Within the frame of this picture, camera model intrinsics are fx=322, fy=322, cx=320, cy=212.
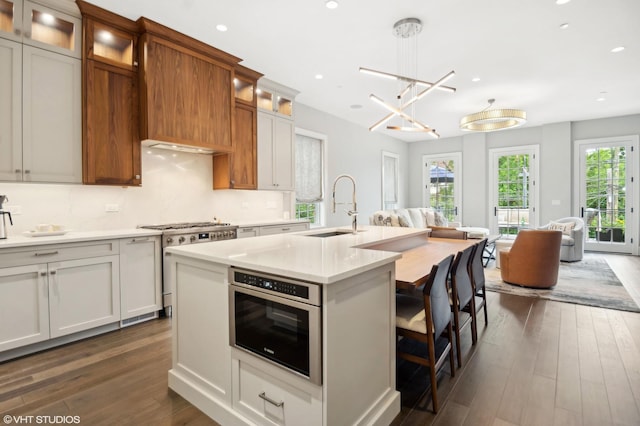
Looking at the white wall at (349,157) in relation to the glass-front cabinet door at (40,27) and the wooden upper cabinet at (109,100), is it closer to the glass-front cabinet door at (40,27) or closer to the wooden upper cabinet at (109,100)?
the wooden upper cabinet at (109,100)

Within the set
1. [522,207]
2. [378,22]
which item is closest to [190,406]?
[378,22]

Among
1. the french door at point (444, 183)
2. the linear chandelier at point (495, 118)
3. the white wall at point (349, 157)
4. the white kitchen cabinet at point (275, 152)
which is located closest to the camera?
the white kitchen cabinet at point (275, 152)

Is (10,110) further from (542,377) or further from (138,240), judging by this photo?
(542,377)

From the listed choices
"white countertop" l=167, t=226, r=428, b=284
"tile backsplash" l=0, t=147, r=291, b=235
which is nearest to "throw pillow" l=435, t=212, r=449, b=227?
"tile backsplash" l=0, t=147, r=291, b=235

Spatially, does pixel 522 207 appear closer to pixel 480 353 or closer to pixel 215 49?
pixel 480 353

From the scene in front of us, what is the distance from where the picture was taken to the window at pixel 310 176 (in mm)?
5867

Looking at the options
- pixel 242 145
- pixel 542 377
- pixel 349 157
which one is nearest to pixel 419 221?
pixel 349 157

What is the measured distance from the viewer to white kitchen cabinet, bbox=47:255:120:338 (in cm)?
270

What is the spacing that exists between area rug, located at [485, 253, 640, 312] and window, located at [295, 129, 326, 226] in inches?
127

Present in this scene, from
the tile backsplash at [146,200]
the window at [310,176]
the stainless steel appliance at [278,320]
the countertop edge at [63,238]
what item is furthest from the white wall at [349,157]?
the stainless steel appliance at [278,320]

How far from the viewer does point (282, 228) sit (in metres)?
4.74

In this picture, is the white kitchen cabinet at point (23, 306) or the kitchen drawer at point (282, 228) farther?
the kitchen drawer at point (282, 228)

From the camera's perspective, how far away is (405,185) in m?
9.71

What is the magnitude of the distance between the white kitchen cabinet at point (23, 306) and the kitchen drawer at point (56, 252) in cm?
5
